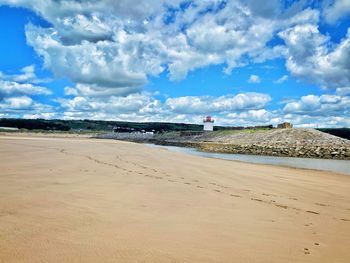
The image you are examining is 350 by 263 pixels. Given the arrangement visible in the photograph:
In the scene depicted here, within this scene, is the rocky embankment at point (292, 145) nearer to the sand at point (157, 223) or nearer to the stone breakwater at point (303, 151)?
the stone breakwater at point (303, 151)

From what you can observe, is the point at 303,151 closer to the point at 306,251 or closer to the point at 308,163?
the point at 308,163

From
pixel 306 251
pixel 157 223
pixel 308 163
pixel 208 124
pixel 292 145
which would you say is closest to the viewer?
pixel 306 251

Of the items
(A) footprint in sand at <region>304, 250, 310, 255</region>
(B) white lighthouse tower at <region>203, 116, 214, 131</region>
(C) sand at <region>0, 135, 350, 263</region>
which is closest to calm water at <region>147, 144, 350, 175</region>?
(C) sand at <region>0, 135, 350, 263</region>

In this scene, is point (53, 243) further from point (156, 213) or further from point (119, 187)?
point (119, 187)

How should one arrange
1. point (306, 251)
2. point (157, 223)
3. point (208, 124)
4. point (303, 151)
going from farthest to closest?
point (208, 124)
point (303, 151)
point (157, 223)
point (306, 251)

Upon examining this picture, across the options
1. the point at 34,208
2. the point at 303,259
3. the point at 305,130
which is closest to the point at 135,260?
the point at 303,259

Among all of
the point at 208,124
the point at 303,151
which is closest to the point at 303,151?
the point at 303,151

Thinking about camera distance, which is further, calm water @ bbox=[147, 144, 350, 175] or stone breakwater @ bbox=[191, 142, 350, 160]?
stone breakwater @ bbox=[191, 142, 350, 160]

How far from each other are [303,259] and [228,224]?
5.10ft

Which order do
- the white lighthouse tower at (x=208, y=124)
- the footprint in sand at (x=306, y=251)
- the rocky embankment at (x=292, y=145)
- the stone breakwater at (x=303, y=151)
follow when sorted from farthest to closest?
the white lighthouse tower at (x=208, y=124)
the rocky embankment at (x=292, y=145)
the stone breakwater at (x=303, y=151)
the footprint in sand at (x=306, y=251)

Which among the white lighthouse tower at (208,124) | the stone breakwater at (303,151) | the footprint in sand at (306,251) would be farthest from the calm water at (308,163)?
the white lighthouse tower at (208,124)

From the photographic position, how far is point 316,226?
6.23 m

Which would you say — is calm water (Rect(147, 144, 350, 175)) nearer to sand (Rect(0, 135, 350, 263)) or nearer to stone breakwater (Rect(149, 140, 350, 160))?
stone breakwater (Rect(149, 140, 350, 160))

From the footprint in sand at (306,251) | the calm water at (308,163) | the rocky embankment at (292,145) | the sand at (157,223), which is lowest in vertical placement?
the calm water at (308,163)
